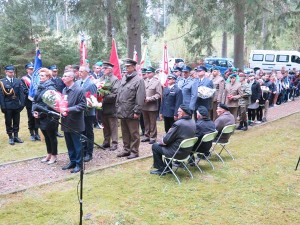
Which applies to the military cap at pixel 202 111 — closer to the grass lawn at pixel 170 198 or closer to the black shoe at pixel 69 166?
the grass lawn at pixel 170 198

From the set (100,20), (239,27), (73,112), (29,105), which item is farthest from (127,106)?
(239,27)

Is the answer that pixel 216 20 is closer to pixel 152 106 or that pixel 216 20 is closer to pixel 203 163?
pixel 152 106

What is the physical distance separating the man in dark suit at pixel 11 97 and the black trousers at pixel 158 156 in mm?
4274

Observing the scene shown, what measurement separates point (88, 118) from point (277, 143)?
16.8 feet

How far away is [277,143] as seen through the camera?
31.7ft

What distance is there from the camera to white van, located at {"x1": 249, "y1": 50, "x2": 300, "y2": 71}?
32406 mm

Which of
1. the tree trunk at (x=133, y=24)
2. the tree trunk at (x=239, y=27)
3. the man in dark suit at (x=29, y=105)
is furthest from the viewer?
the tree trunk at (x=239, y=27)

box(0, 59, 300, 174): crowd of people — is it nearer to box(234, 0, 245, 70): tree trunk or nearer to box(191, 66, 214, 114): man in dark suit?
box(191, 66, 214, 114): man in dark suit

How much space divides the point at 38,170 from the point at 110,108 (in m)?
2.16

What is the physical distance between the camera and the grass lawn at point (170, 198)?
16.7ft

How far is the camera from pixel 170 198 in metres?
5.75

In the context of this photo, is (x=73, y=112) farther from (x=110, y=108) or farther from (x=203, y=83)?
(x=203, y=83)

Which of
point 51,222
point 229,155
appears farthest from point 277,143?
point 51,222

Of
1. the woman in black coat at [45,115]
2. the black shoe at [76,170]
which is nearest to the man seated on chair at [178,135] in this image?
the black shoe at [76,170]
